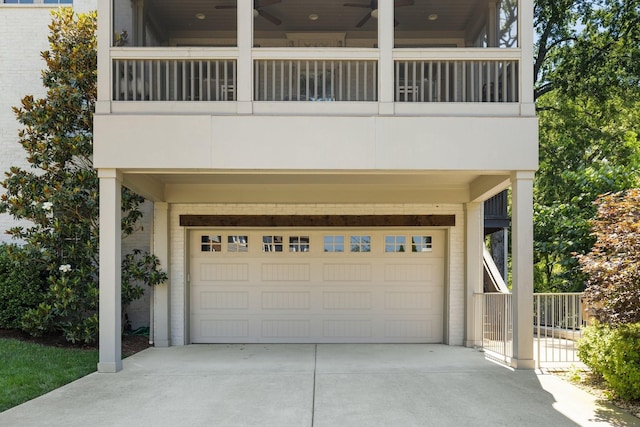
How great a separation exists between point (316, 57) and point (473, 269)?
4.68 meters

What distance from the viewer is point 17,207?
9.04m

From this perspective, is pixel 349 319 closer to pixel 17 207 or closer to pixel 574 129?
pixel 17 207

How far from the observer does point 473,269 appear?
32.7 ft

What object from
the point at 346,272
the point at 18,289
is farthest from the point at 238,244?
the point at 18,289

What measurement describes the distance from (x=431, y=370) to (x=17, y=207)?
6821mm

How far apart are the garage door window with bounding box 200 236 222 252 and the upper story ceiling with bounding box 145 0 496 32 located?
398cm

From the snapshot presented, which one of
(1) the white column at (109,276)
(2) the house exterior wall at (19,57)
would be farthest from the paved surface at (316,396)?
(2) the house exterior wall at (19,57)

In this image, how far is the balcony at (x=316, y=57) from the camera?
7.73m

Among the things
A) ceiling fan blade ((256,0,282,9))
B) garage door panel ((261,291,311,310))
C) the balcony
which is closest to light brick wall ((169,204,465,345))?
A: garage door panel ((261,291,311,310))

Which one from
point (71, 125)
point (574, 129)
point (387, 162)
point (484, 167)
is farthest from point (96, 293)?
point (574, 129)

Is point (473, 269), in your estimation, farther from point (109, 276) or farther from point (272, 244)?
point (109, 276)

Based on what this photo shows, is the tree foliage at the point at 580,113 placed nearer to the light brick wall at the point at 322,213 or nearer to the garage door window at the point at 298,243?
the light brick wall at the point at 322,213

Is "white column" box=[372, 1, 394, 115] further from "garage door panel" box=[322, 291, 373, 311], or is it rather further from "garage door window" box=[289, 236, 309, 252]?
"garage door panel" box=[322, 291, 373, 311]

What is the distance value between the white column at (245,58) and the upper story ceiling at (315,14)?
1.78 meters
